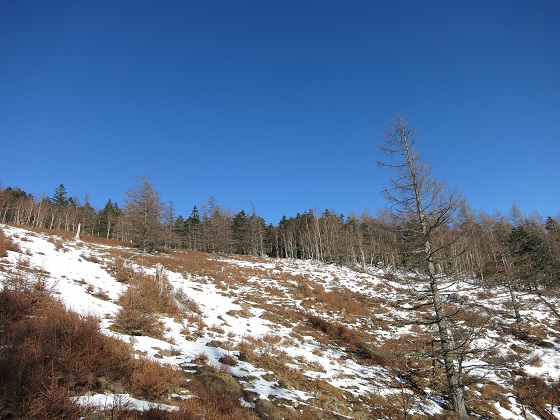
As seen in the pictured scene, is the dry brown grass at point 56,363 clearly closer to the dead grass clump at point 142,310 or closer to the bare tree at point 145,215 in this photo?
the dead grass clump at point 142,310

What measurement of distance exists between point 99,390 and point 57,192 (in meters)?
97.2

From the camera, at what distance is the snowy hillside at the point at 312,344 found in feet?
29.4

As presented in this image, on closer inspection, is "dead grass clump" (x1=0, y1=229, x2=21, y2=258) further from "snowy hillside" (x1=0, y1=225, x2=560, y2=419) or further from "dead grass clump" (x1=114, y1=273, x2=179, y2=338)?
"dead grass clump" (x1=114, y1=273, x2=179, y2=338)

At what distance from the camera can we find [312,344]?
597 inches

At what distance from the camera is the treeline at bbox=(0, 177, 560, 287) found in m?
10.8

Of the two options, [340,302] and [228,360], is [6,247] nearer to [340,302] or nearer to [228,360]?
[228,360]

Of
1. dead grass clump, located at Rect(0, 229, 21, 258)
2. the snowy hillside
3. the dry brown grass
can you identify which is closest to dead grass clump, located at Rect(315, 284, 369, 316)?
the snowy hillside

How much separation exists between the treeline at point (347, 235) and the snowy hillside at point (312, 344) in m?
1.55

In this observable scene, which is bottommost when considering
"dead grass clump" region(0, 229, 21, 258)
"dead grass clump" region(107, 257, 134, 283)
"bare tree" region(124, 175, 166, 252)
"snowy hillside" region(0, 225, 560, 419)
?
"snowy hillside" region(0, 225, 560, 419)

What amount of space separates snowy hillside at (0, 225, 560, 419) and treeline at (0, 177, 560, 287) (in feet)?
5.10

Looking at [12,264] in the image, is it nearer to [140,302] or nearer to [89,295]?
[89,295]

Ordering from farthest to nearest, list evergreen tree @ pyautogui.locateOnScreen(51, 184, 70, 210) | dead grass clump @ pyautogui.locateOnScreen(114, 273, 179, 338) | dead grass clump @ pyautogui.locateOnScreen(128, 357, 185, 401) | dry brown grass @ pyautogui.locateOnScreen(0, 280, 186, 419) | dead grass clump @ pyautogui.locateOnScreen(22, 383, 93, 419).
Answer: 1. evergreen tree @ pyautogui.locateOnScreen(51, 184, 70, 210)
2. dead grass clump @ pyautogui.locateOnScreen(114, 273, 179, 338)
3. dead grass clump @ pyautogui.locateOnScreen(128, 357, 185, 401)
4. dry brown grass @ pyautogui.locateOnScreen(0, 280, 186, 419)
5. dead grass clump @ pyautogui.locateOnScreen(22, 383, 93, 419)

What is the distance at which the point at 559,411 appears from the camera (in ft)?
43.9

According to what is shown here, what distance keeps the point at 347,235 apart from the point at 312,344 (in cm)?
4099
